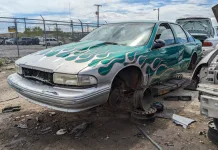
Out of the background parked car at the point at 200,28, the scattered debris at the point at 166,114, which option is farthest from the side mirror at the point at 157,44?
the background parked car at the point at 200,28

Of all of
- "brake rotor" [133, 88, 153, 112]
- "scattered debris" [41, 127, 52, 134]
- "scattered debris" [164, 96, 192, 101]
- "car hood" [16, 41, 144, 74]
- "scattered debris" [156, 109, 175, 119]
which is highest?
"car hood" [16, 41, 144, 74]

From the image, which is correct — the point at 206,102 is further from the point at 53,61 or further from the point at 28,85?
the point at 28,85

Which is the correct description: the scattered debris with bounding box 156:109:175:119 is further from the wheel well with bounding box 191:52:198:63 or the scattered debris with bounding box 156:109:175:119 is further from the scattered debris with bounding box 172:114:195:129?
the wheel well with bounding box 191:52:198:63

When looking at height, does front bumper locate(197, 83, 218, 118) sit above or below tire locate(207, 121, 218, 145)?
above

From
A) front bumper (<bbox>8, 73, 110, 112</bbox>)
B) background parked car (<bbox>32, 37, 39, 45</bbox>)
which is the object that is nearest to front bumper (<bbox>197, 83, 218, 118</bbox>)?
front bumper (<bbox>8, 73, 110, 112</bbox>)

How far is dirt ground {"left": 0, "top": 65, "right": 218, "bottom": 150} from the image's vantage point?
3.06m

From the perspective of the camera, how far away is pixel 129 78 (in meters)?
3.81

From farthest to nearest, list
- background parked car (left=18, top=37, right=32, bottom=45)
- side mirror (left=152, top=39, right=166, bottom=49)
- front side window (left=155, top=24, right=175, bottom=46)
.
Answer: background parked car (left=18, top=37, right=32, bottom=45) < front side window (left=155, top=24, right=175, bottom=46) < side mirror (left=152, top=39, right=166, bottom=49)

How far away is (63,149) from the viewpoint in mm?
2992

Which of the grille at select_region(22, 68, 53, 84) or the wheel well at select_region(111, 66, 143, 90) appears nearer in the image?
the grille at select_region(22, 68, 53, 84)

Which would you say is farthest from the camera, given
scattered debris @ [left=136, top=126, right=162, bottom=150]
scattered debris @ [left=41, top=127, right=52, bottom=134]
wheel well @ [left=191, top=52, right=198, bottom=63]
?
wheel well @ [left=191, top=52, right=198, bottom=63]

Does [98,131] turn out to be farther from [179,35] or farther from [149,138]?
[179,35]

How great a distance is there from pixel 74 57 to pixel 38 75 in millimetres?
602

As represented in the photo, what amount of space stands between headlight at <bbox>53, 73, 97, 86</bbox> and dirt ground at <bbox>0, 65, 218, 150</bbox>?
85cm
